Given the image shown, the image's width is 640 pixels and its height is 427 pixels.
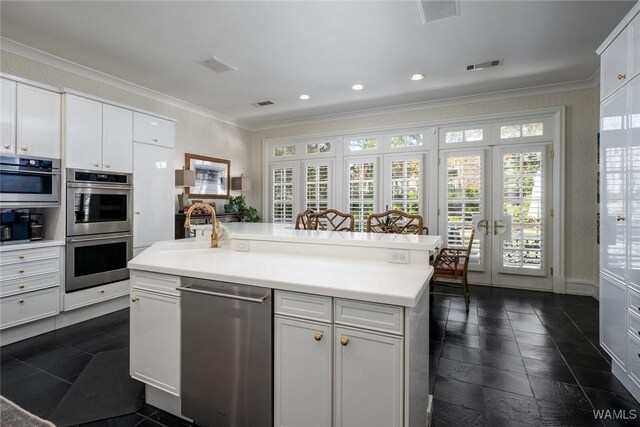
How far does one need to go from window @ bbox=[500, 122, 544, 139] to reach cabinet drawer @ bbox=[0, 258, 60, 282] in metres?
5.96

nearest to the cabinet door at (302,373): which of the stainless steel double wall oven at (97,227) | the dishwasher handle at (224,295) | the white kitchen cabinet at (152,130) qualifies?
the dishwasher handle at (224,295)

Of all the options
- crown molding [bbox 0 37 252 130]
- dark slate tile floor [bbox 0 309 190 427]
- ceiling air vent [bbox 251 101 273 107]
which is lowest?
dark slate tile floor [bbox 0 309 190 427]

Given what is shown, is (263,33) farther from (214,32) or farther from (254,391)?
(254,391)

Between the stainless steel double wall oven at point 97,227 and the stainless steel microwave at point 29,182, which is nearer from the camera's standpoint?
the stainless steel microwave at point 29,182

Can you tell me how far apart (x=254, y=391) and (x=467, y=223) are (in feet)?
14.3

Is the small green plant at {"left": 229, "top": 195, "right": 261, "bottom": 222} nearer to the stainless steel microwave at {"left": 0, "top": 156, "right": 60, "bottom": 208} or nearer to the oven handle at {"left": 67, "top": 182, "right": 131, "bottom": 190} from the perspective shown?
the oven handle at {"left": 67, "top": 182, "right": 131, "bottom": 190}

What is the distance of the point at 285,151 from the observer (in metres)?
6.57

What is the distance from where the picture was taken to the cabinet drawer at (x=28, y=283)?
2.83 meters

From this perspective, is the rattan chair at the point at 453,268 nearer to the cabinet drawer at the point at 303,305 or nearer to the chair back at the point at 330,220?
the chair back at the point at 330,220

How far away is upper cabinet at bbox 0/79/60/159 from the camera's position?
2.84 meters

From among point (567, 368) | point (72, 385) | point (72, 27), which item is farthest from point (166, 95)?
point (567, 368)

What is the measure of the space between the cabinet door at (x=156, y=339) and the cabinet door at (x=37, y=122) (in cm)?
220

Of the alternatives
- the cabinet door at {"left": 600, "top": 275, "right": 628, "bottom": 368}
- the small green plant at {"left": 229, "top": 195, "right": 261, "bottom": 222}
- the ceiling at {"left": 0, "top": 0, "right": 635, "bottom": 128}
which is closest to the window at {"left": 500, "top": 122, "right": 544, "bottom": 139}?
the ceiling at {"left": 0, "top": 0, "right": 635, "bottom": 128}

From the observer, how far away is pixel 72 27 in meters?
2.97
